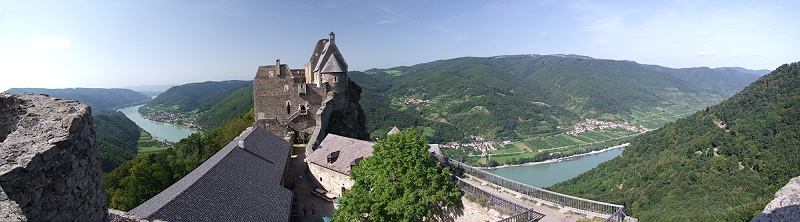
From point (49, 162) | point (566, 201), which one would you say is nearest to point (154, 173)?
point (49, 162)

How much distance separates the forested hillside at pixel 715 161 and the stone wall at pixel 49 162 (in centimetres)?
→ 4498

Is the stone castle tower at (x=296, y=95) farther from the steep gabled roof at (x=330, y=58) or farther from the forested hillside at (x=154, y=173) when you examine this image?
the forested hillside at (x=154, y=173)

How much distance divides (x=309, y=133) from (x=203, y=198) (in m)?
17.1

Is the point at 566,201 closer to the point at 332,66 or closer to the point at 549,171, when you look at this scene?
the point at 332,66

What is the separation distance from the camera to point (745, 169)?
170 ft

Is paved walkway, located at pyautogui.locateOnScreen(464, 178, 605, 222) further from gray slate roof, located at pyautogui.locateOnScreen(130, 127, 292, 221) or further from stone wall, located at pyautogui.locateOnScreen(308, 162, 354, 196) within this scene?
gray slate roof, located at pyautogui.locateOnScreen(130, 127, 292, 221)

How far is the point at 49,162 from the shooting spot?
4.24 m

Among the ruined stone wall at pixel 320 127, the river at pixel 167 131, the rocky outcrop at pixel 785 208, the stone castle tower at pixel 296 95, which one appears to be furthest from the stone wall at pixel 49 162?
the river at pixel 167 131

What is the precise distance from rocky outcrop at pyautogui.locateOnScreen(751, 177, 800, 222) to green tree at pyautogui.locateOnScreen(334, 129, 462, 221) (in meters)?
8.85

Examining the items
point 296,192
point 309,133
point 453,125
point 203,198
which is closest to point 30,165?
point 203,198

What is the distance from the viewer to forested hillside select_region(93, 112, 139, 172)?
5781 centimetres

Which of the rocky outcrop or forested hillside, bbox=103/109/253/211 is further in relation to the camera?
forested hillside, bbox=103/109/253/211

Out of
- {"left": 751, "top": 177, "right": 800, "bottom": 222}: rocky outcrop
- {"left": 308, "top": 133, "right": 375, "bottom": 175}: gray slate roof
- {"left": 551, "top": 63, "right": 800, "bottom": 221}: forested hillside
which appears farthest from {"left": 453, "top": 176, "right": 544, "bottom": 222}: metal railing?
{"left": 551, "top": 63, "right": 800, "bottom": 221}: forested hillside

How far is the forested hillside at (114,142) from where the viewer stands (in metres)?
57.8
